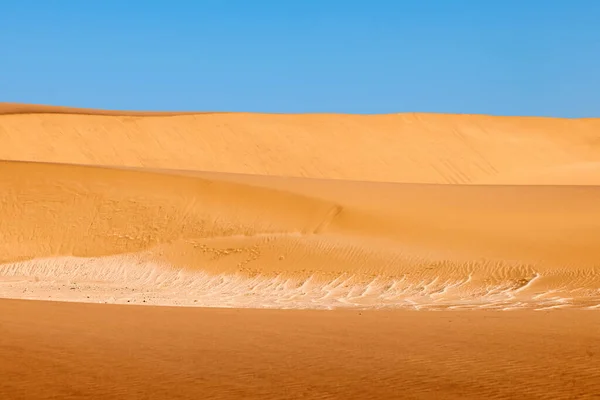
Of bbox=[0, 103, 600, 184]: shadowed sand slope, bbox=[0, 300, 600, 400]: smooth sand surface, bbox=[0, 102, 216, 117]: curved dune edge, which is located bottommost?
bbox=[0, 300, 600, 400]: smooth sand surface

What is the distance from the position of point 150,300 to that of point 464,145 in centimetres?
4436

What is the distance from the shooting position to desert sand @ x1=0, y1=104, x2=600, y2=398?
8.39 meters

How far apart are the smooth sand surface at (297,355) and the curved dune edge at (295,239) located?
4.35m

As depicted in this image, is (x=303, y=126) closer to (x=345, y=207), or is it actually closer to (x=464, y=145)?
(x=464, y=145)

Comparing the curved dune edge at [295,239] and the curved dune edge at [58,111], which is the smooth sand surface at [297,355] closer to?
the curved dune edge at [295,239]

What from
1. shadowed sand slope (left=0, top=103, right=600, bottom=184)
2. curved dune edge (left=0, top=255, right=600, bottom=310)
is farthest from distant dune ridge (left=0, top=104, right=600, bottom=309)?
shadowed sand slope (left=0, top=103, right=600, bottom=184)

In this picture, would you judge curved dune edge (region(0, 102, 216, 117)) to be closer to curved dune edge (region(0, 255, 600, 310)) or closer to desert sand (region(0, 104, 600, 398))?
desert sand (region(0, 104, 600, 398))

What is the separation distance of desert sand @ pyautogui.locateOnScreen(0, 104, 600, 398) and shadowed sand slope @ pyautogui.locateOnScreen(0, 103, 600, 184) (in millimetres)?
340

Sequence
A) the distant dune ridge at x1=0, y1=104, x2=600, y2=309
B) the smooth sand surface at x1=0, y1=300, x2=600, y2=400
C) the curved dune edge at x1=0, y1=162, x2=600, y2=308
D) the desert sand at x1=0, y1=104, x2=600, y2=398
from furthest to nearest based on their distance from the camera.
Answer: the curved dune edge at x1=0, y1=162, x2=600, y2=308
the distant dune ridge at x1=0, y1=104, x2=600, y2=309
the desert sand at x1=0, y1=104, x2=600, y2=398
the smooth sand surface at x1=0, y1=300, x2=600, y2=400

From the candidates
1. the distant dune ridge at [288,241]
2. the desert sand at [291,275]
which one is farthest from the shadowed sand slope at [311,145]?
the distant dune ridge at [288,241]

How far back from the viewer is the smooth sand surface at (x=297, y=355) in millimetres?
7551

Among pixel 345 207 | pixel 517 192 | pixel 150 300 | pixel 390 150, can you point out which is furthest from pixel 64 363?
pixel 390 150

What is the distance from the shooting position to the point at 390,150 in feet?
188

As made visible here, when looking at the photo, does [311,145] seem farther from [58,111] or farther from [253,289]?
[253,289]
